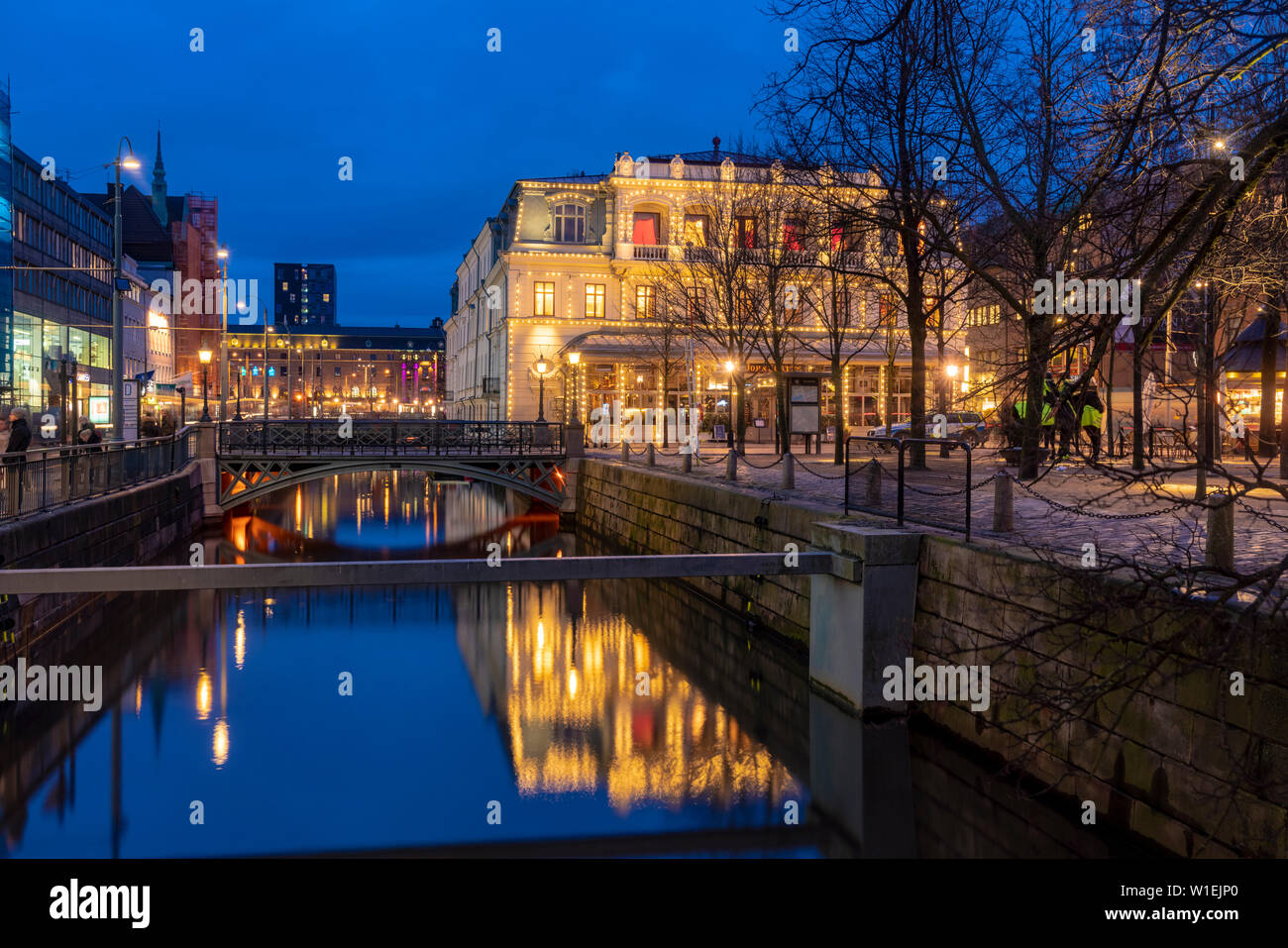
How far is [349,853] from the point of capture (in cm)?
966

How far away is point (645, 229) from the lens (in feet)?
181

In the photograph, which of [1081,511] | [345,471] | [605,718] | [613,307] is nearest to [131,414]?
[613,307]

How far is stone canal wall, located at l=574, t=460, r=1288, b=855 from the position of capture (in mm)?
6102

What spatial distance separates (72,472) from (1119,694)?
16.2 metres

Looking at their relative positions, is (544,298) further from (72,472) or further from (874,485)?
(874,485)

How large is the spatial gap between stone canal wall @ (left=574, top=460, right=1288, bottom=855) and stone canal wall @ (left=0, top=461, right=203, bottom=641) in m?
10.5

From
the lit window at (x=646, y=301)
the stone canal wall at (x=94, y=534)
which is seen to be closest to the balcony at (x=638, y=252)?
the lit window at (x=646, y=301)

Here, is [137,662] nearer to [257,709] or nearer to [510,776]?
[257,709]

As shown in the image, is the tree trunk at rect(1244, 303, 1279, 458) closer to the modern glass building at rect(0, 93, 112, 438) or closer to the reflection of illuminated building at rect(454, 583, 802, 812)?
the reflection of illuminated building at rect(454, 583, 802, 812)

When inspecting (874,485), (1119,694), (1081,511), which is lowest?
(1119,694)

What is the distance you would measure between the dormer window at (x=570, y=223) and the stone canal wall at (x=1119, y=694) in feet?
141

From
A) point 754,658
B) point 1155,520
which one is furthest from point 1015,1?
point 754,658
